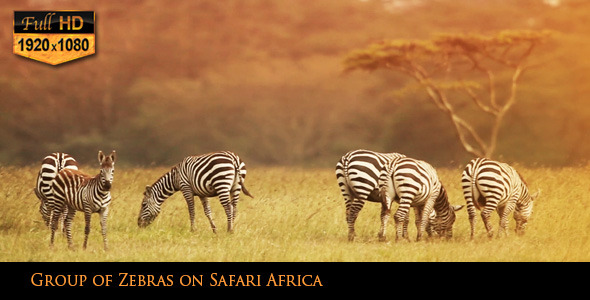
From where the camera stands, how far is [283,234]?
35.5 ft

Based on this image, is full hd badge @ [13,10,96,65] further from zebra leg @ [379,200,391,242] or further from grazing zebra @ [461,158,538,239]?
grazing zebra @ [461,158,538,239]

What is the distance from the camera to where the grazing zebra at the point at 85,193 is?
8461mm

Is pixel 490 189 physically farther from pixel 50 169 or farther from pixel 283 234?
pixel 50 169

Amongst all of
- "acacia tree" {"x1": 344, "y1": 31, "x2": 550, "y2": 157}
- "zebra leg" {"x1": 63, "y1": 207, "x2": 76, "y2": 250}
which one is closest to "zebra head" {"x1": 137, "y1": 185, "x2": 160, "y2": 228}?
"zebra leg" {"x1": 63, "y1": 207, "x2": 76, "y2": 250}

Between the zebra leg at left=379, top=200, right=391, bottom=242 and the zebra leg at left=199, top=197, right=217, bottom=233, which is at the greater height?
the zebra leg at left=199, top=197, right=217, bottom=233

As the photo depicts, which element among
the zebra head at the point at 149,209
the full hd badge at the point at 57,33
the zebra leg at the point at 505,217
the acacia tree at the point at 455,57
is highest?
the acacia tree at the point at 455,57

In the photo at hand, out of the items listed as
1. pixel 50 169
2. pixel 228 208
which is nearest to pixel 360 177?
pixel 228 208

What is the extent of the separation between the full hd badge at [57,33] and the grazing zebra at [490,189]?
316 inches

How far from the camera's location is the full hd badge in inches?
569

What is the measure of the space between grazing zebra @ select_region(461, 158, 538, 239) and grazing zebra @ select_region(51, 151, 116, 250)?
193 inches

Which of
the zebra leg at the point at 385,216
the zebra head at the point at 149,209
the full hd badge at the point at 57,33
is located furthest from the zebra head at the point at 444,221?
the full hd badge at the point at 57,33

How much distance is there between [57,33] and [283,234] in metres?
6.85

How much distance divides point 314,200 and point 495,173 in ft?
13.8

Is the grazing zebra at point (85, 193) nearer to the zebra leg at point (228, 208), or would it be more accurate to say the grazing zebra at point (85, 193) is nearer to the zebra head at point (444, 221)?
the zebra leg at point (228, 208)
